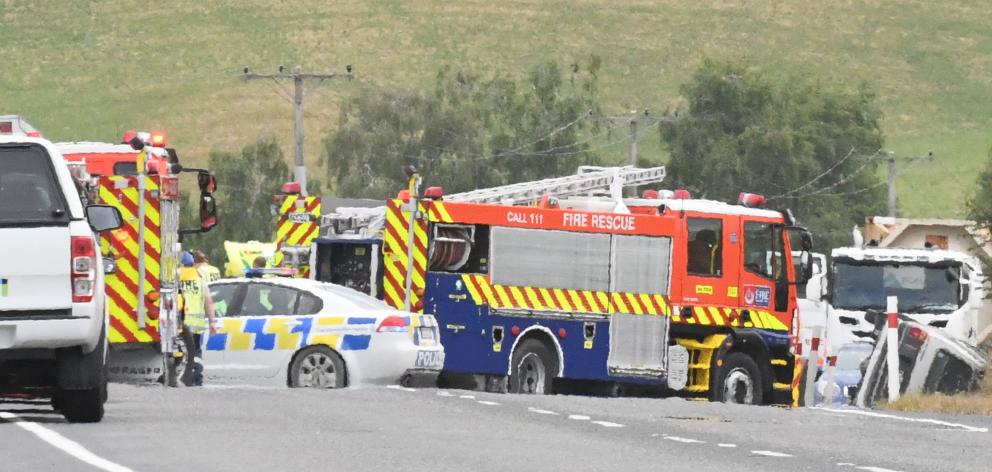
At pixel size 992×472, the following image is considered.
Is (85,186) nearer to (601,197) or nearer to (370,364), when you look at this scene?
(370,364)

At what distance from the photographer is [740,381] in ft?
91.6

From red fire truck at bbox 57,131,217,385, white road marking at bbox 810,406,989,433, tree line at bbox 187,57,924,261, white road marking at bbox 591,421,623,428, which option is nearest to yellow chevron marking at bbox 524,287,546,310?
red fire truck at bbox 57,131,217,385

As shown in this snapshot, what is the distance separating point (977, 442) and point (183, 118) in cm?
11428

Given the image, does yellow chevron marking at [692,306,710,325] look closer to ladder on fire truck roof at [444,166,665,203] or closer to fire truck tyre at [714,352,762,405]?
fire truck tyre at [714,352,762,405]

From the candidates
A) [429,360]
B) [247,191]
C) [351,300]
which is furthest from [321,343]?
[247,191]

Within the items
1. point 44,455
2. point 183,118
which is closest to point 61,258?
point 44,455

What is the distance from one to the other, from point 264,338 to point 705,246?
5.81 metres

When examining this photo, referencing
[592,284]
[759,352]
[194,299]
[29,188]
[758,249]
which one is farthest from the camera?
[759,352]

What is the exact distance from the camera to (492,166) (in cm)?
8875

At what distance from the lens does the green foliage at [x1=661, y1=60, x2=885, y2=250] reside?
88.1m

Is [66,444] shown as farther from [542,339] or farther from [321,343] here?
[542,339]

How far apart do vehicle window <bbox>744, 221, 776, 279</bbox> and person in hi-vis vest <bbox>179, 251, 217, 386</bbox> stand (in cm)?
669

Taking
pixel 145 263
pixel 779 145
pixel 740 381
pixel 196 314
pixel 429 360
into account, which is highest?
pixel 779 145

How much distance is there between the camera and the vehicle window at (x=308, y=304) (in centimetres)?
2458
